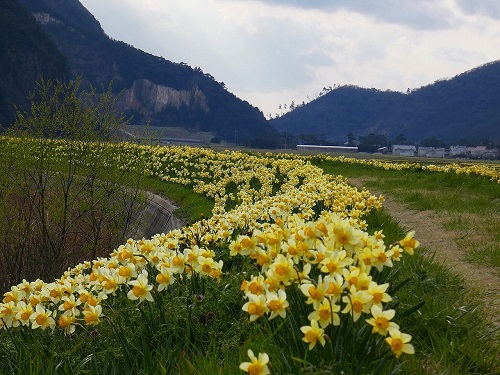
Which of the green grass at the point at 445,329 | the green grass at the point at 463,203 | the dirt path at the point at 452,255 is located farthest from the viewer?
the green grass at the point at 463,203

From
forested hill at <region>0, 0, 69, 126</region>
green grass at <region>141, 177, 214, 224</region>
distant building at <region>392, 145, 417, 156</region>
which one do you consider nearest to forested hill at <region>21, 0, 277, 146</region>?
distant building at <region>392, 145, 417, 156</region>

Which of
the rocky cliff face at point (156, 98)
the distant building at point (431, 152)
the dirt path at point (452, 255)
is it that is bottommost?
the distant building at point (431, 152)

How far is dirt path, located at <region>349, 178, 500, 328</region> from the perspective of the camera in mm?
5223

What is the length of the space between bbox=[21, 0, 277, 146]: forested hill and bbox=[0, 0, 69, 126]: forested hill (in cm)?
6369

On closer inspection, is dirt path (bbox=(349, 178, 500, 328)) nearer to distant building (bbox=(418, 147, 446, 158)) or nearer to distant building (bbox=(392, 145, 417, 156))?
distant building (bbox=(418, 147, 446, 158))

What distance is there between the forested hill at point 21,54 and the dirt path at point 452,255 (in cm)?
9708

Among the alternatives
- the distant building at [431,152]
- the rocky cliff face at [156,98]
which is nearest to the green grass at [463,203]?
the distant building at [431,152]

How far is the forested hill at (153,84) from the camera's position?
17662 cm

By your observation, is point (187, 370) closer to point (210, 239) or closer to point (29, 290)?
point (29, 290)

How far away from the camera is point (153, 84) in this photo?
617ft

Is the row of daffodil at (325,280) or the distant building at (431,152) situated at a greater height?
the row of daffodil at (325,280)

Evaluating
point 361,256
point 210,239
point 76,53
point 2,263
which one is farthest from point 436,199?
point 76,53

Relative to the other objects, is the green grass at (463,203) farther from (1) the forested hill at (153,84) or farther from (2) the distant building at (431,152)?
(1) the forested hill at (153,84)

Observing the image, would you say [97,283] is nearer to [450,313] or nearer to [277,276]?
[277,276]
